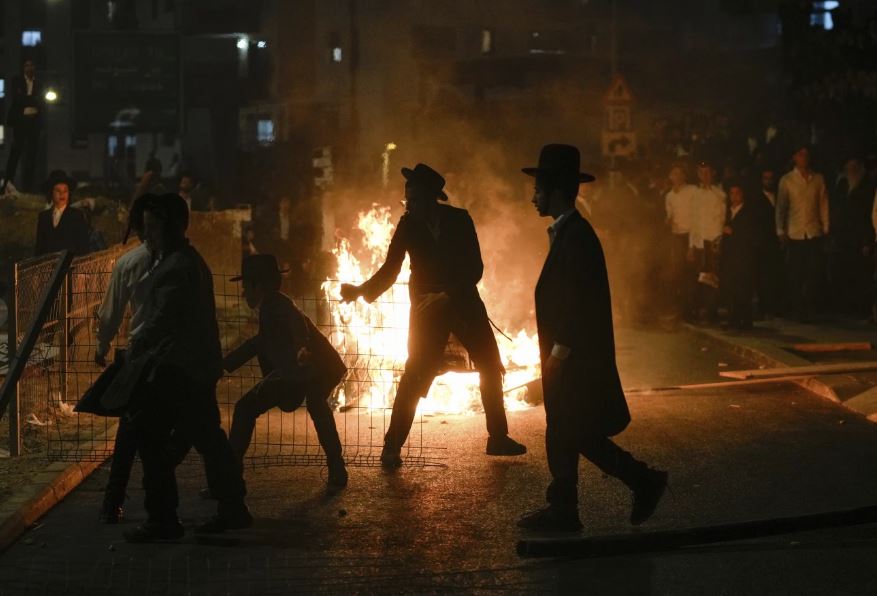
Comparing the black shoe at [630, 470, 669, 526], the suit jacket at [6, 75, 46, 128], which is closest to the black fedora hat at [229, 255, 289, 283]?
the black shoe at [630, 470, 669, 526]

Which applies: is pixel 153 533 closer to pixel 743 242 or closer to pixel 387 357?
pixel 387 357

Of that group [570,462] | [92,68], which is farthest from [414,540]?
[92,68]

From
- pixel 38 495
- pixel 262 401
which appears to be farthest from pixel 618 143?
pixel 38 495

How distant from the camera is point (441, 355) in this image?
8.30m

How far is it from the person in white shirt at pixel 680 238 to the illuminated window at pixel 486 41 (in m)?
21.4

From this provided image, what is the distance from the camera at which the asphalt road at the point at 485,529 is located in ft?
18.6

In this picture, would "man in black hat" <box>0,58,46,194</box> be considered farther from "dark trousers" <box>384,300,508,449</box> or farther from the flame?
"dark trousers" <box>384,300,508,449</box>

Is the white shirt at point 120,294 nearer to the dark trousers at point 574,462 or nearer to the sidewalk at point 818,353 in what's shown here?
the dark trousers at point 574,462

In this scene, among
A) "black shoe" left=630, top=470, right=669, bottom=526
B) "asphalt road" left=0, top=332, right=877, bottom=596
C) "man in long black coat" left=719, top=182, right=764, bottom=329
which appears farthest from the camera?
"man in long black coat" left=719, top=182, right=764, bottom=329

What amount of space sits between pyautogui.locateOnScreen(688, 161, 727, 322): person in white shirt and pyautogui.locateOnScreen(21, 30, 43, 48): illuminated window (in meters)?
46.1

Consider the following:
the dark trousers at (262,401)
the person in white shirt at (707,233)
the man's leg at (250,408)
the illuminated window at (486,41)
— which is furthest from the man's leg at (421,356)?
the illuminated window at (486,41)

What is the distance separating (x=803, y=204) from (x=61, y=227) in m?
8.27

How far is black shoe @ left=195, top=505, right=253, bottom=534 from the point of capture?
6512 millimetres

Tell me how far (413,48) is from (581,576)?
30.3m
